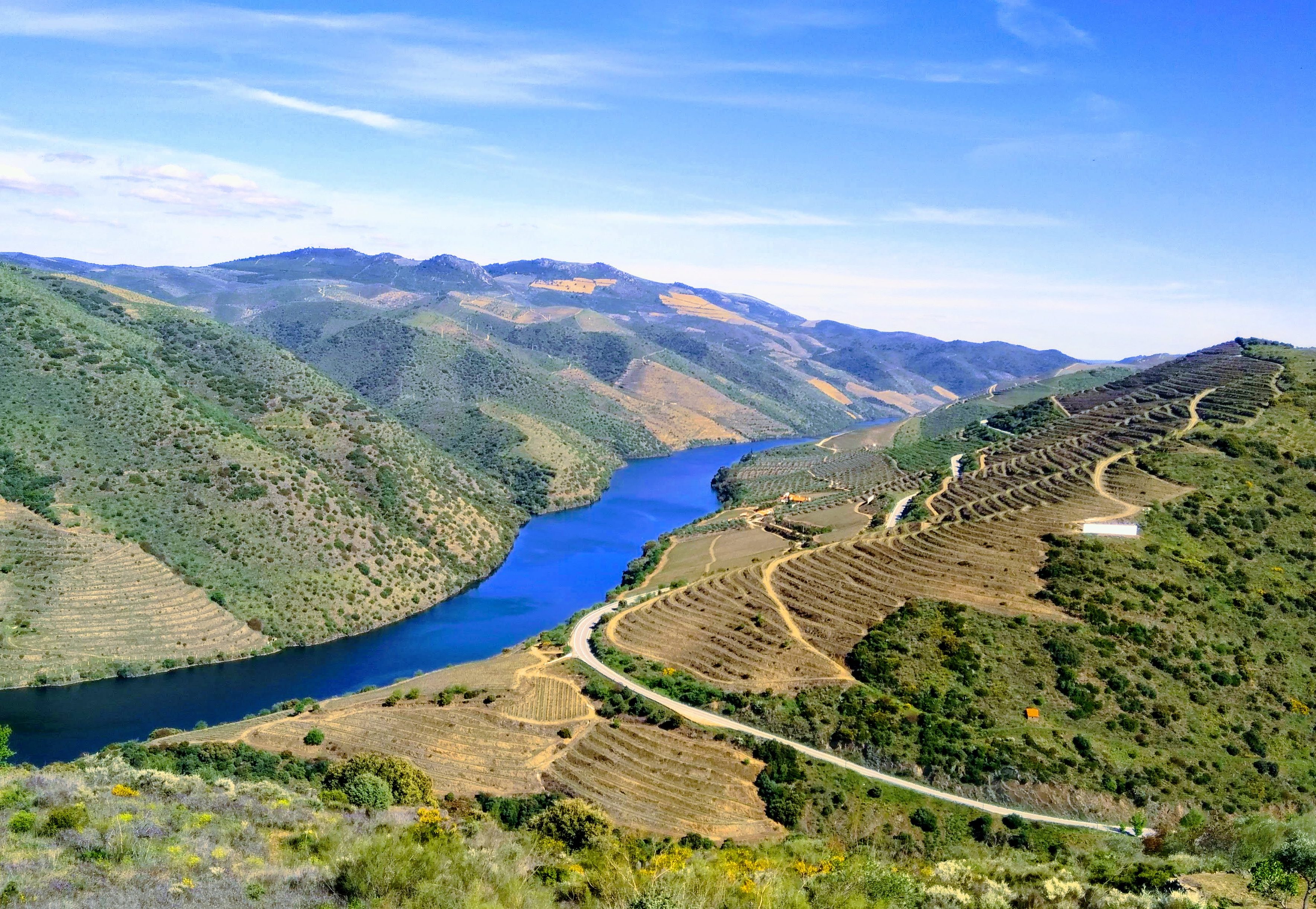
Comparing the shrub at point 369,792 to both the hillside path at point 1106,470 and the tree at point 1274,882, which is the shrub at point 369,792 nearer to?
the tree at point 1274,882

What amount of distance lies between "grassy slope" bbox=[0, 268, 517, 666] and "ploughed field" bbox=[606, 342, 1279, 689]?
91.1ft

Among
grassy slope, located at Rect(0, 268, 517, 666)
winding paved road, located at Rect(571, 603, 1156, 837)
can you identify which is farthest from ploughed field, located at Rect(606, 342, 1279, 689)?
grassy slope, located at Rect(0, 268, 517, 666)

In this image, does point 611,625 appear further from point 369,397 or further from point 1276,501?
point 369,397

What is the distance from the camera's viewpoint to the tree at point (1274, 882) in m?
21.9

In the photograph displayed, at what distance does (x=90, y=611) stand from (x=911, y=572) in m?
55.3

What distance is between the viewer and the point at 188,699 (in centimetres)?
5850

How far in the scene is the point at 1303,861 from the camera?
2202 centimetres

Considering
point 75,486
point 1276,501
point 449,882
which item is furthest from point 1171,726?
point 75,486

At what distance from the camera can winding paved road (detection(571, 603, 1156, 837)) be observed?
38.6 m

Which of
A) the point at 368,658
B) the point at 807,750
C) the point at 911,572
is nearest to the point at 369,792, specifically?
the point at 807,750

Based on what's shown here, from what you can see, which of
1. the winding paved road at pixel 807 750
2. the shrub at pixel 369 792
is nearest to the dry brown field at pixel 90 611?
the winding paved road at pixel 807 750

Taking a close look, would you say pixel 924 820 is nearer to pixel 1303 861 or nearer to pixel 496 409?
pixel 1303 861

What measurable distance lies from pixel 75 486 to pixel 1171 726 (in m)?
76.2

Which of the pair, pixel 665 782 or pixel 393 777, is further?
pixel 665 782
